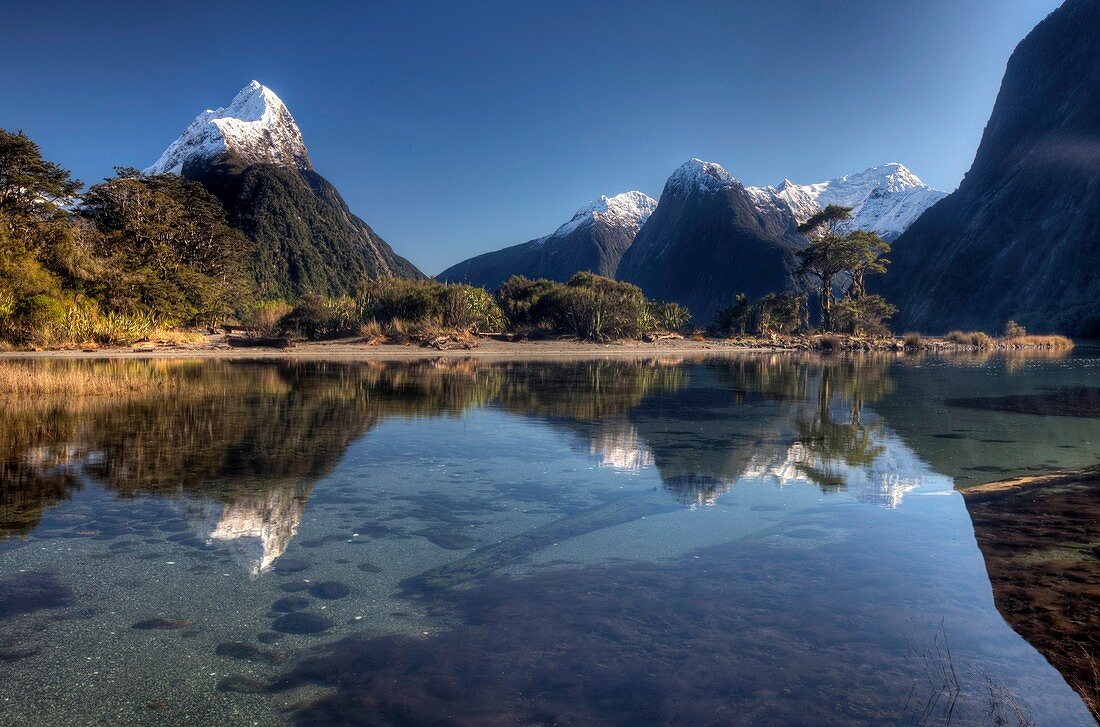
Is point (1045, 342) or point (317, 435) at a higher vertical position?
point (1045, 342)

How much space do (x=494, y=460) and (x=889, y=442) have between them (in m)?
7.21

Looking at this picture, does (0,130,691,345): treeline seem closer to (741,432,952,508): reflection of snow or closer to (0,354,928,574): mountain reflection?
(0,354,928,574): mountain reflection

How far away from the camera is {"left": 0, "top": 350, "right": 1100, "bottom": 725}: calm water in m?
3.49

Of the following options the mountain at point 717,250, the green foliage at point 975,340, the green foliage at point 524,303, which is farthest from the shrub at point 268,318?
the mountain at point 717,250

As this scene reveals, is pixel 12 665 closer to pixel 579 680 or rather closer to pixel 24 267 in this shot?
pixel 579 680

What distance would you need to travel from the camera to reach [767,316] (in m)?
65.2

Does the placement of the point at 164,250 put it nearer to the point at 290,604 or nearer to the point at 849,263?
the point at 290,604

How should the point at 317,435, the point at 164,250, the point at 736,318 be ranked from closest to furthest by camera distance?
the point at 317,435 → the point at 164,250 → the point at 736,318

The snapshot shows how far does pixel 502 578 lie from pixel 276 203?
491 ft

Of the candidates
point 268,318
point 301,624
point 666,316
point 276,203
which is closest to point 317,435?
point 301,624

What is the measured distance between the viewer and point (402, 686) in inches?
141

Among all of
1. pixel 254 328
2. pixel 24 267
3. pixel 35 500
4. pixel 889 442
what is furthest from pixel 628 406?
pixel 254 328

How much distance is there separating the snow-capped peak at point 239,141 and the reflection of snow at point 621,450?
174239 mm

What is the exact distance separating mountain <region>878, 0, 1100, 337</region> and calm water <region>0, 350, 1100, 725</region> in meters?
91.8
